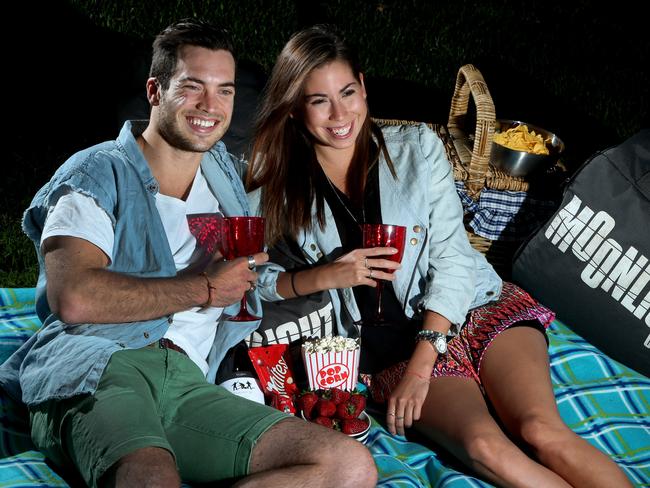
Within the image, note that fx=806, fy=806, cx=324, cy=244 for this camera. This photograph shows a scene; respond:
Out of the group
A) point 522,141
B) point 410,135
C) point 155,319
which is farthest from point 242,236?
point 522,141

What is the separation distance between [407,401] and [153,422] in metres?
1.13

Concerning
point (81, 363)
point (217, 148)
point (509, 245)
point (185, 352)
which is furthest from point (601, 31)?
point (81, 363)

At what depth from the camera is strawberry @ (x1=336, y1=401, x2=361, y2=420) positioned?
3.41 meters

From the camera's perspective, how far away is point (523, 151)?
15.7 feet

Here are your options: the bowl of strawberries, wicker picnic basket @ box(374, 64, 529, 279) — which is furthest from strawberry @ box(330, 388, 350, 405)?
wicker picnic basket @ box(374, 64, 529, 279)

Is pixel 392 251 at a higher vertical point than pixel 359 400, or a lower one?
higher

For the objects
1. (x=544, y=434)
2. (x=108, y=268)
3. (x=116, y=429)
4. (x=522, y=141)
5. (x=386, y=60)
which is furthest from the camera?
(x=386, y=60)

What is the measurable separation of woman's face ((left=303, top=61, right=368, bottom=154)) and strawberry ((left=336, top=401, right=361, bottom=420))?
45.3 inches

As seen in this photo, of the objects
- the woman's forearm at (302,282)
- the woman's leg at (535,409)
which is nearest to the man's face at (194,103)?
the woman's forearm at (302,282)

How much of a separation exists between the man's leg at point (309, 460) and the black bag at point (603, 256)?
187 centimetres

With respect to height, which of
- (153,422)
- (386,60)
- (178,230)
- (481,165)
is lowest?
(153,422)

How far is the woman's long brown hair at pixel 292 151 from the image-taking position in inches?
141

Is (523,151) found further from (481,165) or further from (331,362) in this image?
(331,362)

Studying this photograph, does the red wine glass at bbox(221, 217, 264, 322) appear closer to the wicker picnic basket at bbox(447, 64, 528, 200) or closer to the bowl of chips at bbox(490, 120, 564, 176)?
the wicker picnic basket at bbox(447, 64, 528, 200)
